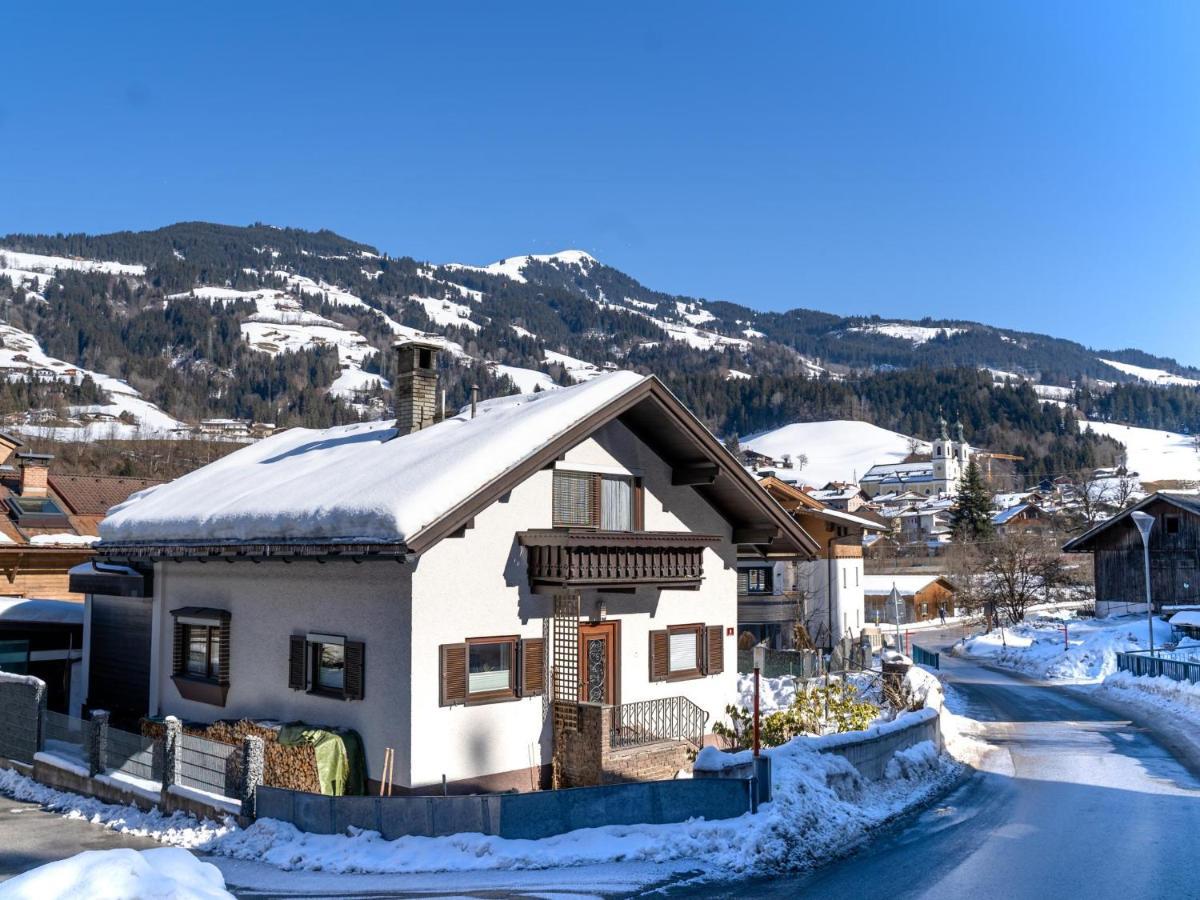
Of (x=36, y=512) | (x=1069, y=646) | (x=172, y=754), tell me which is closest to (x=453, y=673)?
(x=172, y=754)

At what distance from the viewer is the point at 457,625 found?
16797mm

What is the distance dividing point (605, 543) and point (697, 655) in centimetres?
490

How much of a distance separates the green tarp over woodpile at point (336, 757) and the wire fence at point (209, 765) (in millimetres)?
975

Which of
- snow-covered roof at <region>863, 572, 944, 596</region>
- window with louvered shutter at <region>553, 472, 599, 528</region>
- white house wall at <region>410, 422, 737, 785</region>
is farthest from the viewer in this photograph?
snow-covered roof at <region>863, 572, 944, 596</region>

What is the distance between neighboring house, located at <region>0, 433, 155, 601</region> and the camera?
1233 inches

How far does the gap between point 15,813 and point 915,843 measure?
14512 millimetres

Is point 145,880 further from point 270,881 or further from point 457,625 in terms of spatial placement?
point 457,625

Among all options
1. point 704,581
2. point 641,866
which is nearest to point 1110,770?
point 704,581

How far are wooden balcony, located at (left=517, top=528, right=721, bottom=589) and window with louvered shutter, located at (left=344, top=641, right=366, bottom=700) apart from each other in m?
3.27

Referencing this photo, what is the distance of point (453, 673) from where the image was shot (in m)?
16.6

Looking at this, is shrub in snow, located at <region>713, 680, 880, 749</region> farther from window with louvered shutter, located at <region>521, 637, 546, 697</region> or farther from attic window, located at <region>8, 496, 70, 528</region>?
attic window, located at <region>8, 496, 70, 528</region>

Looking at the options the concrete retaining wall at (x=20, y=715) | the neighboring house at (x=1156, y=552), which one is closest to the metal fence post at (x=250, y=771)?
the concrete retaining wall at (x=20, y=715)

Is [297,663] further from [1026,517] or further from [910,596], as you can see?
[1026,517]

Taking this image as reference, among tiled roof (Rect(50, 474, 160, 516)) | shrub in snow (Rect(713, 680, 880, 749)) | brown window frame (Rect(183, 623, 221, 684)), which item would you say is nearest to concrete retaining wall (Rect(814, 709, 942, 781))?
shrub in snow (Rect(713, 680, 880, 749))
